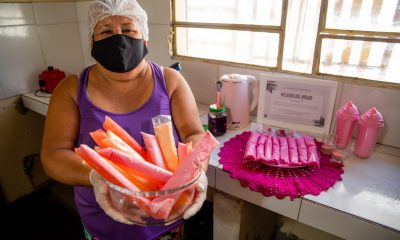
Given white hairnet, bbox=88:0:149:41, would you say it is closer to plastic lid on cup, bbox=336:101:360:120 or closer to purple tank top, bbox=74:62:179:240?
purple tank top, bbox=74:62:179:240

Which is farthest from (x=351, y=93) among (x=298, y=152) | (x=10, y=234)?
(x=10, y=234)

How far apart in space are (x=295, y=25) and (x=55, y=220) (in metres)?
1.89

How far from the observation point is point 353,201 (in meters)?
0.82

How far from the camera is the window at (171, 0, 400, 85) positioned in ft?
3.49

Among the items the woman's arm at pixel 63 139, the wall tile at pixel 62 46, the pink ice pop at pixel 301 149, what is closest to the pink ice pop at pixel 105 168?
the woman's arm at pixel 63 139

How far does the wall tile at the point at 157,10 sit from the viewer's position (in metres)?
1.53

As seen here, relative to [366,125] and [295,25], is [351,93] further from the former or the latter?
[295,25]

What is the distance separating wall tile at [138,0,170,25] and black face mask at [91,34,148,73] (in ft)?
2.34

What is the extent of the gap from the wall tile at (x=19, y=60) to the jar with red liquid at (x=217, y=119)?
132 cm

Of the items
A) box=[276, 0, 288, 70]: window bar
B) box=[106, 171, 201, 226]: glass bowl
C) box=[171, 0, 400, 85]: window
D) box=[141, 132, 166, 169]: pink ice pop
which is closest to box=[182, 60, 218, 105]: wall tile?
box=[171, 0, 400, 85]: window

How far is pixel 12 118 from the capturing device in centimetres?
174

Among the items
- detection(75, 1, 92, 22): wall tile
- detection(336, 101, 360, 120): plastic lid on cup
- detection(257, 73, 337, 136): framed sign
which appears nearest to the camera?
detection(336, 101, 360, 120): plastic lid on cup

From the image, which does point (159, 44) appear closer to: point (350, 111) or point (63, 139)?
point (63, 139)

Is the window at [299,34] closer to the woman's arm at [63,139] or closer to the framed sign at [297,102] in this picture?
the framed sign at [297,102]
